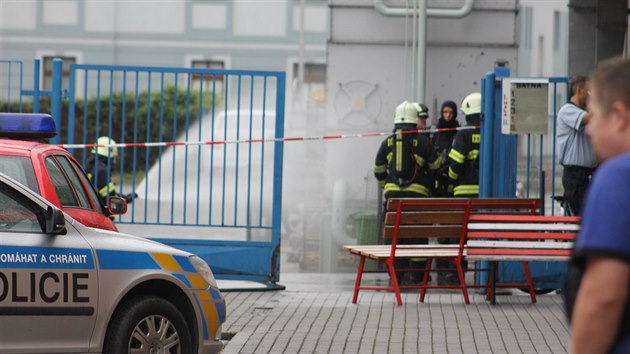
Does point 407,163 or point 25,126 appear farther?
point 407,163

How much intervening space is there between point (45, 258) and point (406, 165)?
6368 mm

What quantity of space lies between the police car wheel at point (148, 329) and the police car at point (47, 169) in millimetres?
927

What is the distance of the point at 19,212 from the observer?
6.68 metres

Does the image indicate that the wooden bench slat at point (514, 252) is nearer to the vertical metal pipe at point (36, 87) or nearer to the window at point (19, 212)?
the vertical metal pipe at point (36, 87)

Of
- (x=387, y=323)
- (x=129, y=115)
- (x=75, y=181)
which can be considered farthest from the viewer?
(x=129, y=115)

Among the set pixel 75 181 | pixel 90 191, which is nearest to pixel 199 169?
pixel 90 191

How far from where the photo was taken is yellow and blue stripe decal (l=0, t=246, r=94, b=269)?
648 centimetres

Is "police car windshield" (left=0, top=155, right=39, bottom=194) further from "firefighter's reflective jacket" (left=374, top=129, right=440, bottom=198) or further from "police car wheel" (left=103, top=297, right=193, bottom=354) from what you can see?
"firefighter's reflective jacket" (left=374, top=129, right=440, bottom=198)

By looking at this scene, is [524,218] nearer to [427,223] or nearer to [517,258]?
[517,258]

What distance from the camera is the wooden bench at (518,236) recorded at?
34.4 feet

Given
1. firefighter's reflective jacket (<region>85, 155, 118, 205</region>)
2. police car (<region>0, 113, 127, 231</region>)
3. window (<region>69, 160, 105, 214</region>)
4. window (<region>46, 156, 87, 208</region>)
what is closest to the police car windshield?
police car (<region>0, 113, 127, 231</region>)

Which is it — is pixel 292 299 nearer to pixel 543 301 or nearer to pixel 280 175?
pixel 280 175

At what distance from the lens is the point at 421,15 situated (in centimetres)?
1430

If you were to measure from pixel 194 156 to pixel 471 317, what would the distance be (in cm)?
570
